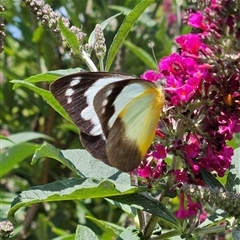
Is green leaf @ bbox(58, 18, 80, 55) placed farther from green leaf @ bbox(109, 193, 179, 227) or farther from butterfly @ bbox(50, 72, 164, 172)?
green leaf @ bbox(109, 193, 179, 227)

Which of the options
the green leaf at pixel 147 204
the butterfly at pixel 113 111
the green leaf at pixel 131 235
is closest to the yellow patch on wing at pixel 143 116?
the butterfly at pixel 113 111

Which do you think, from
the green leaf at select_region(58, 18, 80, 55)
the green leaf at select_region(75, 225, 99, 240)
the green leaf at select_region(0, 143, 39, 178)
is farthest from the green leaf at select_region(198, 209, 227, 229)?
the green leaf at select_region(0, 143, 39, 178)

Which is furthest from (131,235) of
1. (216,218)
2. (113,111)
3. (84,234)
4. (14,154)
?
(14,154)

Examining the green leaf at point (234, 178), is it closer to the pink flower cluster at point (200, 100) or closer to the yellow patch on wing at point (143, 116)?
the pink flower cluster at point (200, 100)

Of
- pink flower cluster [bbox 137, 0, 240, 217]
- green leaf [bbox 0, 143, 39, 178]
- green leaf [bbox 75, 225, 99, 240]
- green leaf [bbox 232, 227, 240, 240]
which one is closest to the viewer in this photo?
pink flower cluster [bbox 137, 0, 240, 217]

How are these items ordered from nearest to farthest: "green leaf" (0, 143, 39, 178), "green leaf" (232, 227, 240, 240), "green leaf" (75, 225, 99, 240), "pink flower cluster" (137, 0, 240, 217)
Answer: "pink flower cluster" (137, 0, 240, 217) → "green leaf" (232, 227, 240, 240) → "green leaf" (75, 225, 99, 240) → "green leaf" (0, 143, 39, 178)

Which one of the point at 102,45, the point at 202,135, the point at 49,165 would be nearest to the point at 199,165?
the point at 202,135

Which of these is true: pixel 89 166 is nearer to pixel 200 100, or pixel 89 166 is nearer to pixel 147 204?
pixel 147 204
